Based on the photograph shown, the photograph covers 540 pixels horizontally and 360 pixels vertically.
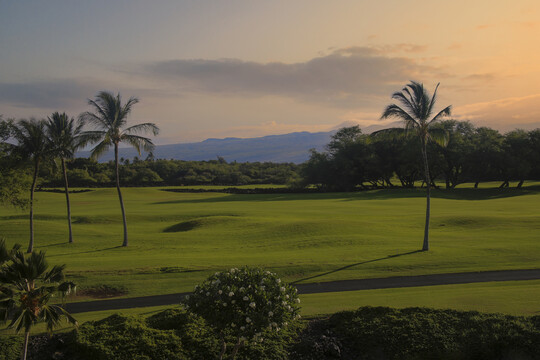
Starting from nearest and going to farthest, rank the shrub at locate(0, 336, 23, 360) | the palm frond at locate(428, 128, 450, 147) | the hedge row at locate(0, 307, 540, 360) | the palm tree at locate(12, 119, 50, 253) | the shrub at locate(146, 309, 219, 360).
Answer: the shrub at locate(0, 336, 23, 360) < the hedge row at locate(0, 307, 540, 360) < the shrub at locate(146, 309, 219, 360) < the palm frond at locate(428, 128, 450, 147) < the palm tree at locate(12, 119, 50, 253)

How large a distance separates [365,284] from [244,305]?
11.8 m

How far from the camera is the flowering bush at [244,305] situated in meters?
9.91

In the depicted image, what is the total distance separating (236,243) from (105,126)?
46.4ft

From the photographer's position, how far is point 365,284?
2031 cm

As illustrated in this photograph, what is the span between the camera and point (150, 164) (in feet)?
454

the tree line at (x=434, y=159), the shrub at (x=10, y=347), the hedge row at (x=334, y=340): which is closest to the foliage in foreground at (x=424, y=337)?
the hedge row at (x=334, y=340)

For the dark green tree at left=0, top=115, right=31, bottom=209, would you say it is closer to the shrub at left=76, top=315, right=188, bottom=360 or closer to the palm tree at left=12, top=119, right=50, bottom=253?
the palm tree at left=12, top=119, right=50, bottom=253

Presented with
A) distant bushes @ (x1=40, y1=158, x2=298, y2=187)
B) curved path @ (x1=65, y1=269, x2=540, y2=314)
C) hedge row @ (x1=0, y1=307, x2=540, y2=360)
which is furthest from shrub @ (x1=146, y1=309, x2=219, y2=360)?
distant bushes @ (x1=40, y1=158, x2=298, y2=187)

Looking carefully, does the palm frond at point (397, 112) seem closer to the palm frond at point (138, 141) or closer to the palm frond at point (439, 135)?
the palm frond at point (439, 135)

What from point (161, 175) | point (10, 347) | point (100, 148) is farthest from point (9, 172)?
point (161, 175)

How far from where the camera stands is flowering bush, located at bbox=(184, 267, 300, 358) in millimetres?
9906

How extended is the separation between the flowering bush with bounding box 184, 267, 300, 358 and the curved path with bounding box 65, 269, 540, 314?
27.5ft

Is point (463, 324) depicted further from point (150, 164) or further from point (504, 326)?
point (150, 164)

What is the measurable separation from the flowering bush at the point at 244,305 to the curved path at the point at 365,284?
8.38 meters
